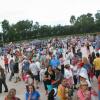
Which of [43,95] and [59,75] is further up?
[59,75]

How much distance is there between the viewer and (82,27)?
10112cm

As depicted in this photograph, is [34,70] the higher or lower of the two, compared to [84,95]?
lower

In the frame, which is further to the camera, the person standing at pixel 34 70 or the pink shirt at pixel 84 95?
the person standing at pixel 34 70

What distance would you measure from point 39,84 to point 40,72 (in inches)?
76.7

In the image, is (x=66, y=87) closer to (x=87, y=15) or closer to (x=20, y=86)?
(x=20, y=86)

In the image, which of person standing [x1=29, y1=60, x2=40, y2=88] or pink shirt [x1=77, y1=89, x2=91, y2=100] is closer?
pink shirt [x1=77, y1=89, x2=91, y2=100]

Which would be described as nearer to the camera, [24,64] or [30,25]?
[24,64]

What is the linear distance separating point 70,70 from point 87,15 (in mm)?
118029

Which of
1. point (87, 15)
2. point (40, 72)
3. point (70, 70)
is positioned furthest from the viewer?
point (87, 15)

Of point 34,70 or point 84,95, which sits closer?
point 84,95

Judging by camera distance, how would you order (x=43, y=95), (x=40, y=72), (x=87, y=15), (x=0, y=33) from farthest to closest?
1. (x=87, y=15)
2. (x=0, y=33)
3. (x=40, y=72)
4. (x=43, y=95)

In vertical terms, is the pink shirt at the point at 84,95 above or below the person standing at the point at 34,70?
above

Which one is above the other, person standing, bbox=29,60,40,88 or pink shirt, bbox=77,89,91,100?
pink shirt, bbox=77,89,91,100

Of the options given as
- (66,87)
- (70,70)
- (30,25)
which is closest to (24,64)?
(70,70)
